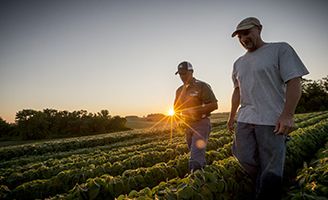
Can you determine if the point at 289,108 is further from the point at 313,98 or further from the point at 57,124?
the point at 313,98

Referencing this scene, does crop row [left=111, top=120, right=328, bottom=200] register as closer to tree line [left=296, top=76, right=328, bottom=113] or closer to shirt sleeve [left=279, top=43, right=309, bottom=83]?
shirt sleeve [left=279, top=43, right=309, bottom=83]

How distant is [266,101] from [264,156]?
587 mm

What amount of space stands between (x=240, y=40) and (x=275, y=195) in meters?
1.73

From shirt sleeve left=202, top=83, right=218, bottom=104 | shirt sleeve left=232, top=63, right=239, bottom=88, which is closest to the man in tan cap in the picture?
shirt sleeve left=232, top=63, right=239, bottom=88

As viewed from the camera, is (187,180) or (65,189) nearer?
(187,180)

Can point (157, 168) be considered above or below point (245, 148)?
below

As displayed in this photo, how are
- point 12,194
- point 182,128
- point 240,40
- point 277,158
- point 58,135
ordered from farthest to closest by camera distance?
point 58,135
point 12,194
point 182,128
point 240,40
point 277,158

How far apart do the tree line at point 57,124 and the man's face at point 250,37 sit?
46402 millimetres

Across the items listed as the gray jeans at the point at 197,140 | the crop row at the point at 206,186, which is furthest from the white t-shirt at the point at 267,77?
the gray jeans at the point at 197,140

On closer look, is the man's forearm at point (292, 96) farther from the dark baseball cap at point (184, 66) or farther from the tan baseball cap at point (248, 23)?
the dark baseball cap at point (184, 66)

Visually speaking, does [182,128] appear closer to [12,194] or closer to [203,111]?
Result: [203,111]

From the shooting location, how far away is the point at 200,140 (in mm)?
4711

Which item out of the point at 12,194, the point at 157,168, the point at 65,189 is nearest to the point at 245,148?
the point at 157,168

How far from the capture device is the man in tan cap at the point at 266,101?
105 inches
